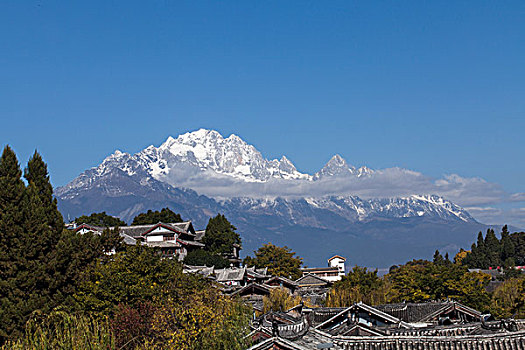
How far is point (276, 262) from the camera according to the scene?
412 ft

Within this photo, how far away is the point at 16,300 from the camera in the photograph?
1401 inches

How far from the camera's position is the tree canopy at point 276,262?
12343cm

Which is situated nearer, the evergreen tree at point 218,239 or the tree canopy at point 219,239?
the tree canopy at point 219,239

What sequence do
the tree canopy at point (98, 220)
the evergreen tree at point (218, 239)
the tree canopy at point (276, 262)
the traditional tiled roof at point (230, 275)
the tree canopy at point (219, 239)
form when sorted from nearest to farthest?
the traditional tiled roof at point (230, 275) → the tree canopy at point (219, 239) → the tree canopy at point (98, 220) → the evergreen tree at point (218, 239) → the tree canopy at point (276, 262)

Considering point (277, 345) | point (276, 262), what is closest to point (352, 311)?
point (277, 345)

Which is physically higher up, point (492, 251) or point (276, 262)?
point (492, 251)

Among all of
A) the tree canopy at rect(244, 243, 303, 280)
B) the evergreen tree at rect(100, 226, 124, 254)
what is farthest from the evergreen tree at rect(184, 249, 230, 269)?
the evergreen tree at rect(100, 226, 124, 254)

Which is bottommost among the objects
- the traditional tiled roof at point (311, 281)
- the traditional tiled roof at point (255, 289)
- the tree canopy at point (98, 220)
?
the traditional tiled roof at point (311, 281)

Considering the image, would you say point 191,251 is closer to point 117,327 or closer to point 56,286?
point 56,286

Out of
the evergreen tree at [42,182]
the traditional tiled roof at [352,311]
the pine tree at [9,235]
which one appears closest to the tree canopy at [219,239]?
the evergreen tree at [42,182]

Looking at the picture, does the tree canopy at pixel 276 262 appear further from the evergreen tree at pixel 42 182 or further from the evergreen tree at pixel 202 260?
the evergreen tree at pixel 42 182

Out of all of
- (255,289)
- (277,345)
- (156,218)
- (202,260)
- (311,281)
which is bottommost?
(311,281)

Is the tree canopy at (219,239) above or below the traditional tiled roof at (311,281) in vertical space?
above

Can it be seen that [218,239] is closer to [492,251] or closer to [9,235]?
[492,251]
